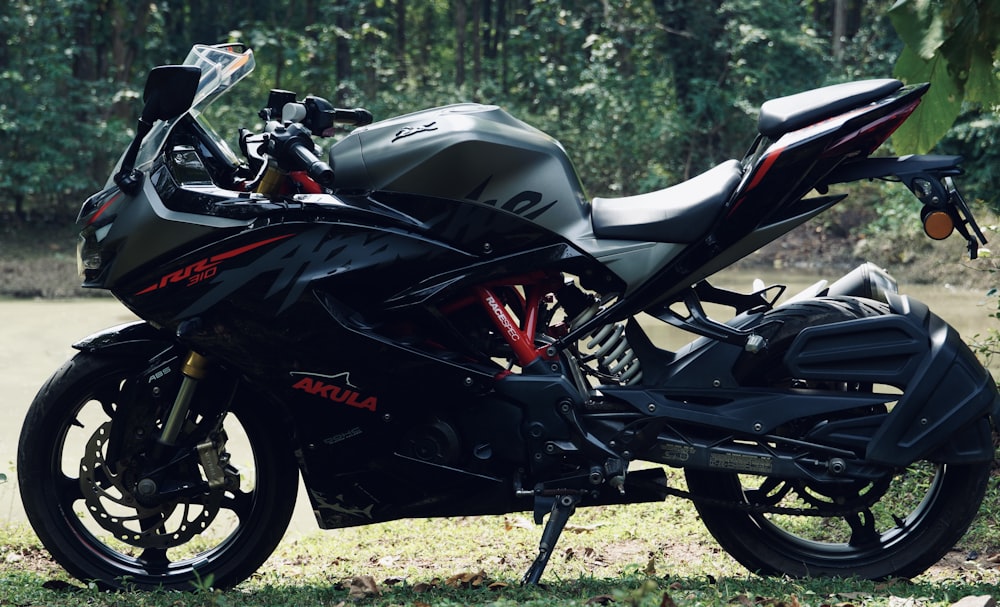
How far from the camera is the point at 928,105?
4.11 m

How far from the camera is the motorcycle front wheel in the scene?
3.70m

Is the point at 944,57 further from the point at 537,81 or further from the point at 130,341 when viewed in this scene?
the point at 537,81

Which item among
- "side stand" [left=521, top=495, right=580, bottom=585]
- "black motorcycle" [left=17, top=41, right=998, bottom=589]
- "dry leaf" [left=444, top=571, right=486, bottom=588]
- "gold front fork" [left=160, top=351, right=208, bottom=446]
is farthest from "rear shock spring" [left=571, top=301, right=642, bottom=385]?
"gold front fork" [left=160, top=351, right=208, bottom=446]

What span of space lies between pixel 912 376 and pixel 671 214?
88cm

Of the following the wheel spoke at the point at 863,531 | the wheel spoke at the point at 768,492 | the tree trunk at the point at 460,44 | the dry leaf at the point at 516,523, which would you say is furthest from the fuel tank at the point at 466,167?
the tree trunk at the point at 460,44

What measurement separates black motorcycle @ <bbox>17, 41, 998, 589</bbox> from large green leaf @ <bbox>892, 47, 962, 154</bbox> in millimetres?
703

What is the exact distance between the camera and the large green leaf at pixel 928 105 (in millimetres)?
4004

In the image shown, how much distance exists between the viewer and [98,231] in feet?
11.8

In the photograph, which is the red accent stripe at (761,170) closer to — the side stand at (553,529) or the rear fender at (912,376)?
the rear fender at (912,376)

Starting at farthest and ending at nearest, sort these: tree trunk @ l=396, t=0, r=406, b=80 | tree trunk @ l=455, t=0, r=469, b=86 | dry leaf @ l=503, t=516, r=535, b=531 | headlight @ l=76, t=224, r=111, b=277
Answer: tree trunk @ l=396, t=0, r=406, b=80, tree trunk @ l=455, t=0, r=469, b=86, dry leaf @ l=503, t=516, r=535, b=531, headlight @ l=76, t=224, r=111, b=277

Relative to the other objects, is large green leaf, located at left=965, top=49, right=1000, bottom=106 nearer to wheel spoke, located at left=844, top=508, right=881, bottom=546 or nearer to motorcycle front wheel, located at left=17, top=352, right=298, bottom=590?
wheel spoke, located at left=844, top=508, right=881, bottom=546

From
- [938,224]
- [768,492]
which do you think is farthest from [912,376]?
[768,492]

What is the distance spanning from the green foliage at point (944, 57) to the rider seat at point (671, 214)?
2.29ft

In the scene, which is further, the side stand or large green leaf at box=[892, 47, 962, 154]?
large green leaf at box=[892, 47, 962, 154]
